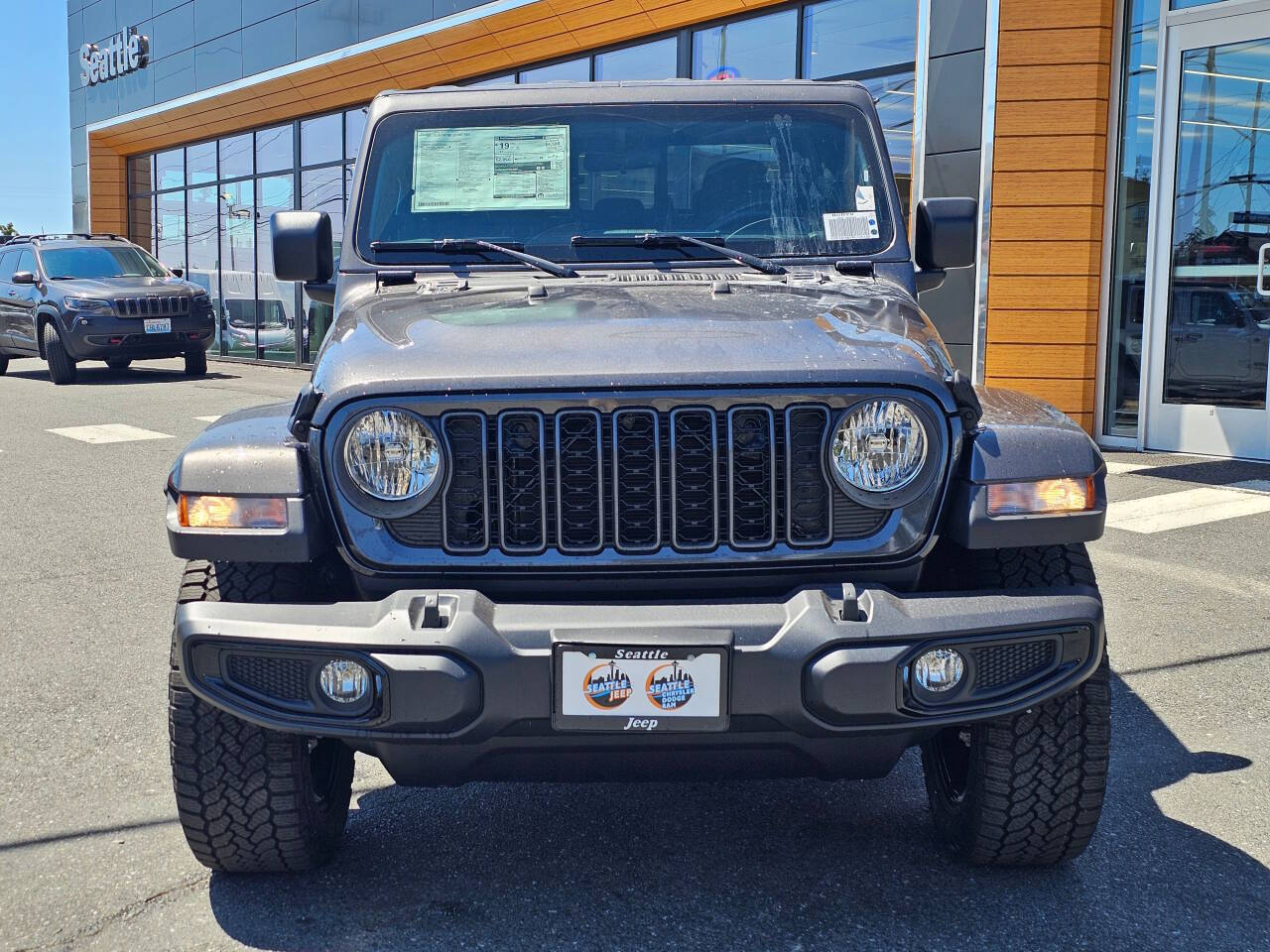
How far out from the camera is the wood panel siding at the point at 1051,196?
10070 mm

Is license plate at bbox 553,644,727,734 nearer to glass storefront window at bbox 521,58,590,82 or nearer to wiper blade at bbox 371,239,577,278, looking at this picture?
wiper blade at bbox 371,239,577,278

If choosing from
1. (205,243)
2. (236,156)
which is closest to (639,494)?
(236,156)

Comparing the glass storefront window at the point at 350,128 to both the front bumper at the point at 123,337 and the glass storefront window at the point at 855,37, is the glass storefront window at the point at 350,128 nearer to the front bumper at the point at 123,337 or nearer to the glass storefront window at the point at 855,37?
the front bumper at the point at 123,337

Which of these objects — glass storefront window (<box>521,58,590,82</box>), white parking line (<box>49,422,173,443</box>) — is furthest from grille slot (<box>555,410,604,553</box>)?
glass storefront window (<box>521,58,590,82</box>)

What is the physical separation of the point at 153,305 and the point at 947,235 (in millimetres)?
13930

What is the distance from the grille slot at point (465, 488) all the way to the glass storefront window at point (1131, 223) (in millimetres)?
8639

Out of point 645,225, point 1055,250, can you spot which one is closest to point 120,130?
point 1055,250

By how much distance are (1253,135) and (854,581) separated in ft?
27.2

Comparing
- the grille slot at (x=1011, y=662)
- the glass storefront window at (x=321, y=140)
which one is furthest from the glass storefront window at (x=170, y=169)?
the grille slot at (x=1011, y=662)

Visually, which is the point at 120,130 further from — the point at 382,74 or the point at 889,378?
the point at 889,378

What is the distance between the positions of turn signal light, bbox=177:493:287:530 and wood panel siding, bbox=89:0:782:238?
1106 centimetres

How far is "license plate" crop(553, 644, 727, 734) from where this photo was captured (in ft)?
8.03

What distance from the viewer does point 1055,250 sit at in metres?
10.3

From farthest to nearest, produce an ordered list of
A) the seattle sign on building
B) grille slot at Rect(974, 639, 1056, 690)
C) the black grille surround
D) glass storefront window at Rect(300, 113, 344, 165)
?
1. the seattle sign on building
2. glass storefront window at Rect(300, 113, 344, 165)
3. the black grille surround
4. grille slot at Rect(974, 639, 1056, 690)
